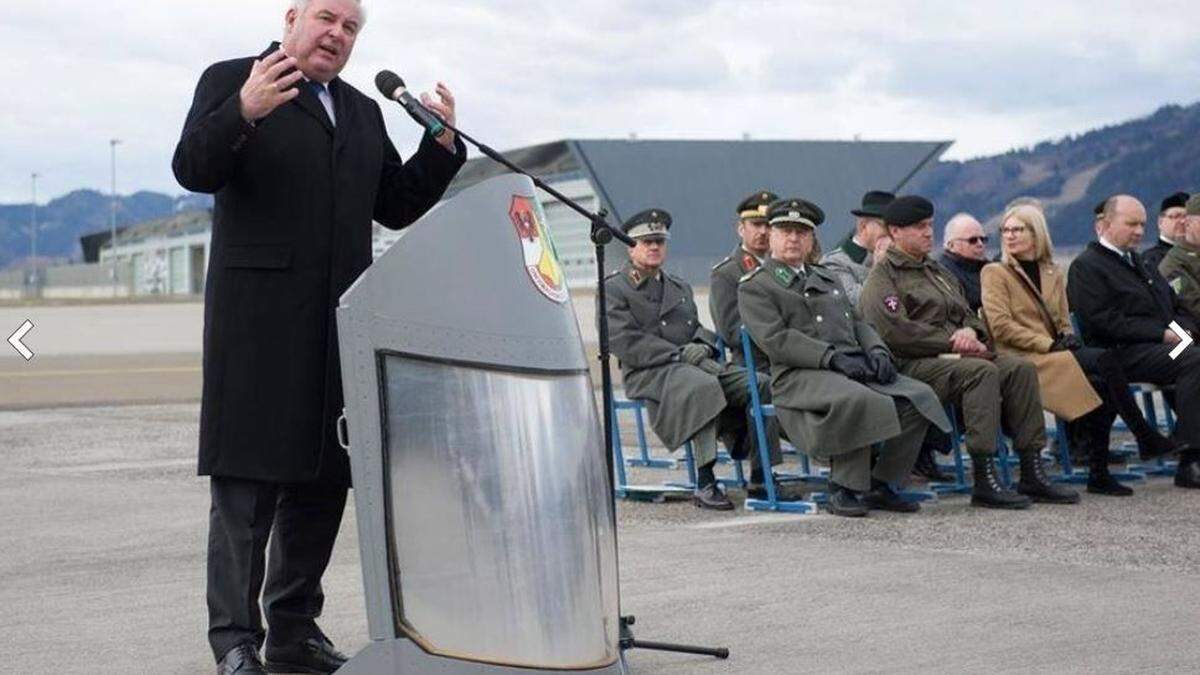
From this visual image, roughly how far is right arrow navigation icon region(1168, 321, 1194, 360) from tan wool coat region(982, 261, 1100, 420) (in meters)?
0.60

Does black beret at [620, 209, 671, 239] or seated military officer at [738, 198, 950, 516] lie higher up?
black beret at [620, 209, 671, 239]

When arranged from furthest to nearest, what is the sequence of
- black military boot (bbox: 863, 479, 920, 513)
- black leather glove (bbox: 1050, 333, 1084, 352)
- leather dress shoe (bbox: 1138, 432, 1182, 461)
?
leather dress shoe (bbox: 1138, 432, 1182, 461)
black leather glove (bbox: 1050, 333, 1084, 352)
black military boot (bbox: 863, 479, 920, 513)

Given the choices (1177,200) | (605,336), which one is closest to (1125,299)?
(1177,200)

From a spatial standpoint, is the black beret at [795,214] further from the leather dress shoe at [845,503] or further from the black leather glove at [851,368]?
the leather dress shoe at [845,503]

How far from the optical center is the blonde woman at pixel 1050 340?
33.4ft

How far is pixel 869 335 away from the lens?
9.66m

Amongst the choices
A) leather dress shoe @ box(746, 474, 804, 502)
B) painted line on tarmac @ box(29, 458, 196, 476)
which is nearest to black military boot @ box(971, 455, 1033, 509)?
leather dress shoe @ box(746, 474, 804, 502)

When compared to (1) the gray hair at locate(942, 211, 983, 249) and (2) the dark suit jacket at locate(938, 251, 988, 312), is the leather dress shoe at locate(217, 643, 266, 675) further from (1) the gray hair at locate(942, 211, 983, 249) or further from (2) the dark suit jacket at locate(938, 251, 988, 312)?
(1) the gray hair at locate(942, 211, 983, 249)

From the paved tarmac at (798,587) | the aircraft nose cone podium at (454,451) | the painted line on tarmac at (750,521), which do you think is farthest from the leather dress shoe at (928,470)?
the aircraft nose cone podium at (454,451)

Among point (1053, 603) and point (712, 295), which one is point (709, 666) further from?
point (712, 295)

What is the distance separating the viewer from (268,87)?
4.63 meters

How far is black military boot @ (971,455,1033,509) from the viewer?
9.44m

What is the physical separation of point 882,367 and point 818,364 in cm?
35

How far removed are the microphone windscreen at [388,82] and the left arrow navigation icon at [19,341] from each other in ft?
82.5
